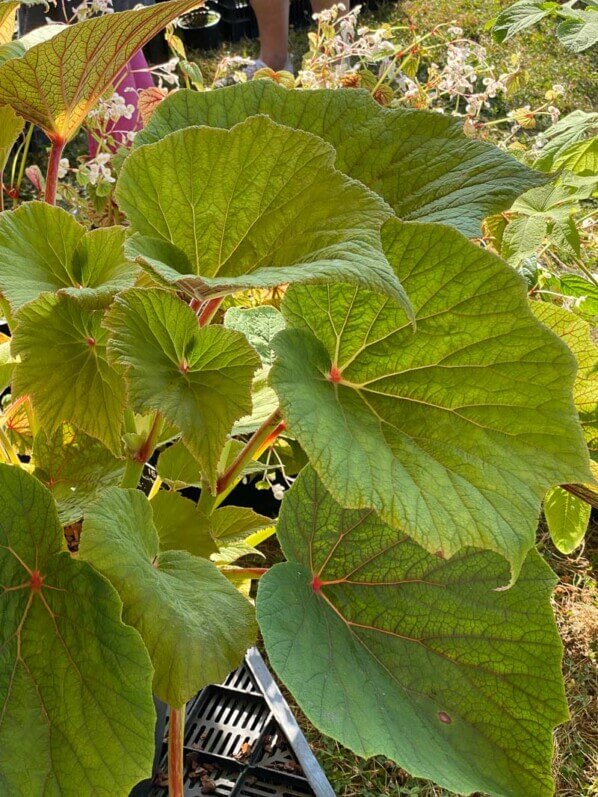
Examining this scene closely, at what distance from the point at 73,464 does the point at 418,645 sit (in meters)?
0.34

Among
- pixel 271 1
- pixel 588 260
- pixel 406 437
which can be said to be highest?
pixel 406 437

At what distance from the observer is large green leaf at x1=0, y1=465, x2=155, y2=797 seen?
0.49m

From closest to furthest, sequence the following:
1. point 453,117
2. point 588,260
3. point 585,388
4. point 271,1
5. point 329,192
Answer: point 329,192
point 453,117
point 585,388
point 588,260
point 271,1

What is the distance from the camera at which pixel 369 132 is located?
2.11 feet

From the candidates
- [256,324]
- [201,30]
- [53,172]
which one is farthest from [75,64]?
[201,30]

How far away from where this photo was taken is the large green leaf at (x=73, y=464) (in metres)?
0.71

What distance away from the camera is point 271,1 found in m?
2.48

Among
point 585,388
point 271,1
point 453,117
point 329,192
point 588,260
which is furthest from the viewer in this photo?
point 271,1

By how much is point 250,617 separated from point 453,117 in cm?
40

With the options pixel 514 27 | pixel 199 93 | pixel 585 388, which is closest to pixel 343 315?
pixel 199 93

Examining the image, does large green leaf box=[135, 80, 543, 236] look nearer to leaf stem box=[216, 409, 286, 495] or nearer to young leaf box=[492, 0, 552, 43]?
leaf stem box=[216, 409, 286, 495]

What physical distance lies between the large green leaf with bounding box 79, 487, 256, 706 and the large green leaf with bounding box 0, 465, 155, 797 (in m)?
0.02

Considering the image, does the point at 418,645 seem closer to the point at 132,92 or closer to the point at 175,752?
the point at 175,752

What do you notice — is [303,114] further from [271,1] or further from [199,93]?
[271,1]
